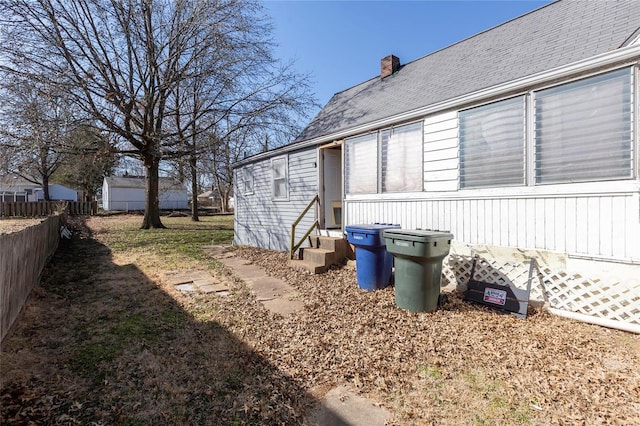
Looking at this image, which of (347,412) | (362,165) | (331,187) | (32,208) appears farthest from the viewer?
(32,208)

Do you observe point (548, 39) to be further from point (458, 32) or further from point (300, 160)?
point (300, 160)

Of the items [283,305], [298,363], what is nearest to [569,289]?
[298,363]

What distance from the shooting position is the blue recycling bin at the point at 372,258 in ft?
17.1

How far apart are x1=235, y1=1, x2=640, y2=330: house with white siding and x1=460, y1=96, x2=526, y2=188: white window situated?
0.05ft

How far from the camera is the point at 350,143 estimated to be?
719 cm

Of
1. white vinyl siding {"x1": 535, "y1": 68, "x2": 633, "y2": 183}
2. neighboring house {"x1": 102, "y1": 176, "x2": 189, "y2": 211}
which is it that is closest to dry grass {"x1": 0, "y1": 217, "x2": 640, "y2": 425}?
white vinyl siding {"x1": 535, "y1": 68, "x2": 633, "y2": 183}

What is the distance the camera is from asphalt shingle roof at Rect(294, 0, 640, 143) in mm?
4836

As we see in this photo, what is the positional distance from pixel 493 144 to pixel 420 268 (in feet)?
7.47

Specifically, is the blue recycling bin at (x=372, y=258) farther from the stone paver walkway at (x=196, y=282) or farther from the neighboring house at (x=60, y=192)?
the neighboring house at (x=60, y=192)

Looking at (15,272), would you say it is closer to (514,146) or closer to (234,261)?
(234,261)

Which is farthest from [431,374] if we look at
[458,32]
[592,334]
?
[458,32]

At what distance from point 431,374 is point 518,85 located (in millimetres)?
4013

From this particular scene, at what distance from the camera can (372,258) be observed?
5297mm

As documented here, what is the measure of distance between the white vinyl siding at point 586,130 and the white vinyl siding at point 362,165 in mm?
2920
